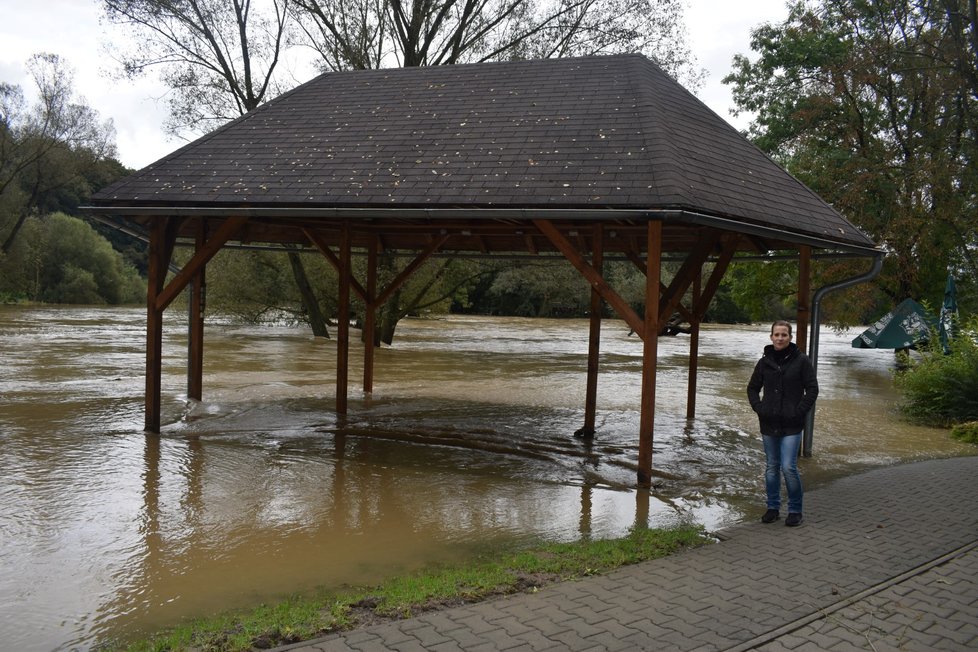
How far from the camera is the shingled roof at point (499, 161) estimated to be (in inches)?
295

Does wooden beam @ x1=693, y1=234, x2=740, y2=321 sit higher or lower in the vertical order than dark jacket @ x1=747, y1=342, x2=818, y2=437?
higher

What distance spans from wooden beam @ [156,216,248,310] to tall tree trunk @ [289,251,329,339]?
16.0 m

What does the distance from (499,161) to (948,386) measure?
9.17 m

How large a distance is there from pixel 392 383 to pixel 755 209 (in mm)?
10056

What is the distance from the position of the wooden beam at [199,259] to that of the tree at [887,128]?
16.7 metres

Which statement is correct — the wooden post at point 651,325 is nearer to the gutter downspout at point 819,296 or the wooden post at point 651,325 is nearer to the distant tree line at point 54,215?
the gutter downspout at point 819,296

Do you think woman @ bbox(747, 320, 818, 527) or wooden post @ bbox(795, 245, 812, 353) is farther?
wooden post @ bbox(795, 245, 812, 353)

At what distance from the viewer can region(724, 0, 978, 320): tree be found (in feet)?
64.9

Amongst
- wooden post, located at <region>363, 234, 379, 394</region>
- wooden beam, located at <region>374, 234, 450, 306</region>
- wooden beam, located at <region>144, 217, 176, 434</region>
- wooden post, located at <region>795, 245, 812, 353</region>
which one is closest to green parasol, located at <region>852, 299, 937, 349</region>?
wooden post, located at <region>795, 245, 812, 353</region>

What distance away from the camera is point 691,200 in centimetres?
695

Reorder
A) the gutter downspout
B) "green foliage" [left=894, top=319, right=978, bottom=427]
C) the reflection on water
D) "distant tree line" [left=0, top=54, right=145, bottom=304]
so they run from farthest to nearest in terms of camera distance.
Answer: "distant tree line" [left=0, top=54, right=145, bottom=304], "green foliage" [left=894, top=319, right=978, bottom=427], the gutter downspout, the reflection on water

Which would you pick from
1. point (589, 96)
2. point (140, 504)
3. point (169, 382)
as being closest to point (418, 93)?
point (589, 96)

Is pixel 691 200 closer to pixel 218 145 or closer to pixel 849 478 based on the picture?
pixel 849 478

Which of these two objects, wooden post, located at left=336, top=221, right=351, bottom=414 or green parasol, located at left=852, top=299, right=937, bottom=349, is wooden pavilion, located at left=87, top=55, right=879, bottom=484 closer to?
wooden post, located at left=336, top=221, right=351, bottom=414
